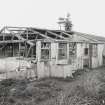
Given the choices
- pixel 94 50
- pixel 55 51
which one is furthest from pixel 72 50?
pixel 94 50

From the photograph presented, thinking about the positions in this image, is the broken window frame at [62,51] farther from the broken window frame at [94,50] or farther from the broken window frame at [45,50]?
the broken window frame at [94,50]

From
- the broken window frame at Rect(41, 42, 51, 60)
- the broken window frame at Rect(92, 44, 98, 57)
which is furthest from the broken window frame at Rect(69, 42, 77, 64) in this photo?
the broken window frame at Rect(92, 44, 98, 57)

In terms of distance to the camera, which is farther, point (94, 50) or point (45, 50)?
point (94, 50)

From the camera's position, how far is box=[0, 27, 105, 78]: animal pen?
13.0 metres

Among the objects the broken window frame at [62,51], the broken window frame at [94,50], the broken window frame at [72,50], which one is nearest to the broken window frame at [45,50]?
the broken window frame at [62,51]

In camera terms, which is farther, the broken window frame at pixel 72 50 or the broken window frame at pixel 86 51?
the broken window frame at pixel 86 51

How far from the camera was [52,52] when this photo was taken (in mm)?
14578

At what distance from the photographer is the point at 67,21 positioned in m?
29.6

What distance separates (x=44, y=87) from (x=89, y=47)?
9.30 m

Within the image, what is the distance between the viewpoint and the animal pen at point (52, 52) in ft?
42.5

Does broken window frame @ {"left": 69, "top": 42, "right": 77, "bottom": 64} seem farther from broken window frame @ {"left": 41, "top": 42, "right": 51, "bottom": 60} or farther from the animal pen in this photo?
broken window frame @ {"left": 41, "top": 42, "right": 51, "bottom": 60}

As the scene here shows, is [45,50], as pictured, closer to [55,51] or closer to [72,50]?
[55,51]

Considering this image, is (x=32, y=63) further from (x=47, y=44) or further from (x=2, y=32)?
(x=2, y=32)

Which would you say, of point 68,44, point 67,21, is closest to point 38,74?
point 68,44
